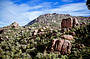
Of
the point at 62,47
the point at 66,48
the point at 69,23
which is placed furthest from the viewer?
the point at 69,23

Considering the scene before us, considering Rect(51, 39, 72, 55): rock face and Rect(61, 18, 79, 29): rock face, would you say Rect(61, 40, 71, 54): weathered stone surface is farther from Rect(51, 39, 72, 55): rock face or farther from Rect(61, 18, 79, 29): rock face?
Rect(61, 18, 79, 29): rock face

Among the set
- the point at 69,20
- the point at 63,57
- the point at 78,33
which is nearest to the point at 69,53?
the point at 63,57

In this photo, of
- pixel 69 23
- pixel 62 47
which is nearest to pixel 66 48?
pixel 62 47

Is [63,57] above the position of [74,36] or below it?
below

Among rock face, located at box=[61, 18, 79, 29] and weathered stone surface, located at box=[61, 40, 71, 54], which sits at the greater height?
rock face, located at box=[61, 18, 79, 29]

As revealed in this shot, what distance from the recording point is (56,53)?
19.6 meters

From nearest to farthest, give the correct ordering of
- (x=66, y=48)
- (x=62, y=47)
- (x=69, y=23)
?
(x=66, y=48), (x=62, y=47), (x=69, y=23)

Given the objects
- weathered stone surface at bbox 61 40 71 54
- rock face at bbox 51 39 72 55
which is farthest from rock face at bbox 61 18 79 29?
weathered stone surface at bbox 61 40 71 54

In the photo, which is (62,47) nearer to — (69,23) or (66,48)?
(66,48)

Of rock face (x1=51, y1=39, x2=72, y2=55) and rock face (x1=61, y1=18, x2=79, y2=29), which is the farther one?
rock face (x1=61, y1=18, x2=79, y2=29)

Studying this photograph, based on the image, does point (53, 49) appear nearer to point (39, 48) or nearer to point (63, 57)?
point (63, 57)

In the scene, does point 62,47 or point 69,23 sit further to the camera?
point 69,23

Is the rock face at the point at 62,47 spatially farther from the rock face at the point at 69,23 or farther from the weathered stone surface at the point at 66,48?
the rock face at the point at 69,23

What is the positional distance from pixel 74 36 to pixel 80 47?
222 inches
